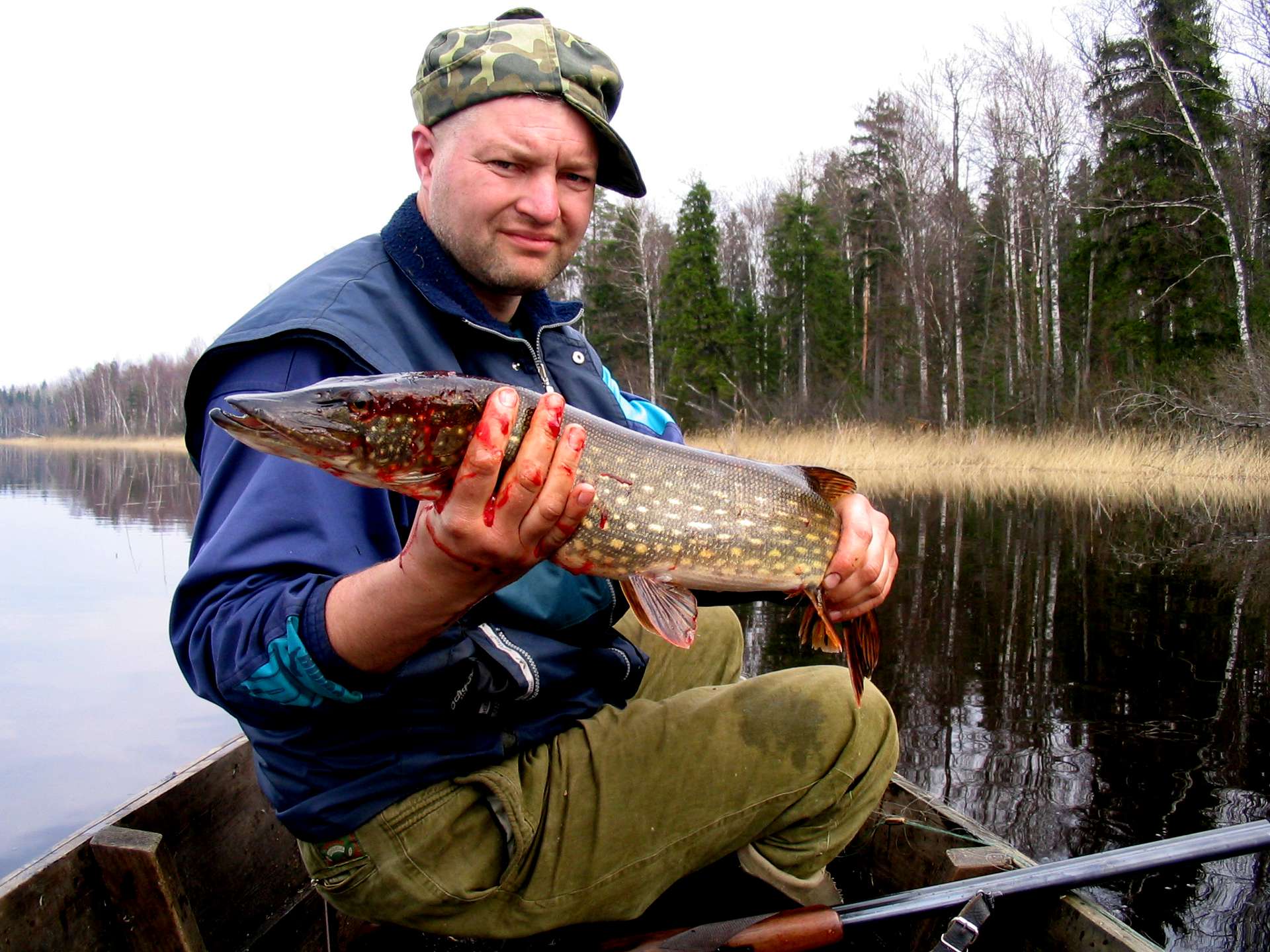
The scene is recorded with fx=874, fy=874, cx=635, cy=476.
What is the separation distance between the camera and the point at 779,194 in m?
37.8

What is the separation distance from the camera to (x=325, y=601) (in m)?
1.60

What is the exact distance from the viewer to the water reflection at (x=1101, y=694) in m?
3.74

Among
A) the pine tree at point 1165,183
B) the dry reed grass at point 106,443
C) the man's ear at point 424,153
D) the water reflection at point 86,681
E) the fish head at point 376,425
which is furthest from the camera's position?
the dry reed grass at point 106,443

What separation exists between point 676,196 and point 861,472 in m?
18.5

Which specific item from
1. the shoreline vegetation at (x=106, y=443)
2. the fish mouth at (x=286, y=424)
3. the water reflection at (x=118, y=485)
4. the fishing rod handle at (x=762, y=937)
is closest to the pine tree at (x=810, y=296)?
the water reflection at (x=118, y=485)

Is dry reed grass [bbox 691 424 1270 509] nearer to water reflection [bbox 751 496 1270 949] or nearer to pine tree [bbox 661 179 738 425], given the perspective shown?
water reflection [bbox 751 496 1270 949]

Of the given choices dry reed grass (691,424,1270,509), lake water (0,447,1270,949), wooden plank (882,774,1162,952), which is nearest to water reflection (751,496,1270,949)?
lake water (0,447,1270,949)

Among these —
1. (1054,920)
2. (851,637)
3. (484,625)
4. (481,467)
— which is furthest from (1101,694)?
(481,467)

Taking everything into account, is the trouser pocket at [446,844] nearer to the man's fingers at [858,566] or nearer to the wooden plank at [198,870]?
the wooden plank at [198,870]

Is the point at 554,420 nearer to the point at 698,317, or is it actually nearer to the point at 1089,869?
the point at 1089,869

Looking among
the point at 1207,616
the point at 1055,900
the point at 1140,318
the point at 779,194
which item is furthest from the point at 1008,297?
the point at 1055,900

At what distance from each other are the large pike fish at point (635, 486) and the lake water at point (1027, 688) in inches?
77.9

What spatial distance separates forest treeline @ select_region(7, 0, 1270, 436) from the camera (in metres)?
20.4

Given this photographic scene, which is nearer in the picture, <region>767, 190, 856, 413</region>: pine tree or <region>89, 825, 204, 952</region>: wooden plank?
<region>89, 825, 204, 952</region>: wooden plank
